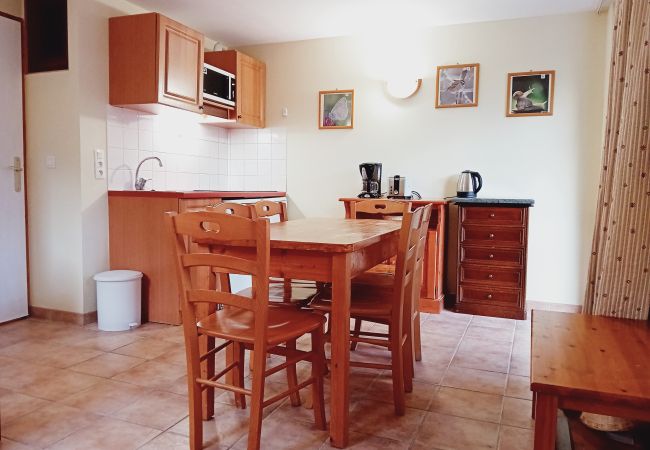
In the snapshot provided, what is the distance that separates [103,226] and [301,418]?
2.27 m

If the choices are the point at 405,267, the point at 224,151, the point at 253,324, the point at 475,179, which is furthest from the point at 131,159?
the point at 475,179

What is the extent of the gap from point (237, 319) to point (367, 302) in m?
0.63

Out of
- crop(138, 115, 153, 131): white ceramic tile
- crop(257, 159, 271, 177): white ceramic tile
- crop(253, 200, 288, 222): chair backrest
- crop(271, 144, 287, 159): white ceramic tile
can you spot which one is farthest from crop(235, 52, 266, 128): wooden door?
crop(253, 200, 288, 222): chair backrest

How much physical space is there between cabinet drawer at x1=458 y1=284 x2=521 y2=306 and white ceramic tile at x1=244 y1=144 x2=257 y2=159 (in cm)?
248

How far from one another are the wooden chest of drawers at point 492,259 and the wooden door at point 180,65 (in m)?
2.30

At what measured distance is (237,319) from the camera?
6.18ft

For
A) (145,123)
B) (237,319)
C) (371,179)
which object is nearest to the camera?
(237,319)

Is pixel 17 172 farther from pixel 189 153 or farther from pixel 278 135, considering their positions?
pixel 278 135

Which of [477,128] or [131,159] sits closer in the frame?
[131,159]

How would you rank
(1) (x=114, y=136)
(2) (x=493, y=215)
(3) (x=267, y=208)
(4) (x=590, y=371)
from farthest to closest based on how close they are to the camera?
(2) (x=493, y=215) → (1) (x=114, y=136) → (3) (x=267, y=208) → (4) (x=590, y=371)

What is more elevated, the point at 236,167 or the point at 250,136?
the point at 250,136

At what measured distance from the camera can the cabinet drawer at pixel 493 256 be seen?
371cm

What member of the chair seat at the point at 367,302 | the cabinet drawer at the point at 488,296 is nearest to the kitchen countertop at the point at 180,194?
the chair seat at the point at 367,302

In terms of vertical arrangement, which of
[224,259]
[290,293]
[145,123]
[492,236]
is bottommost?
[290,293]
